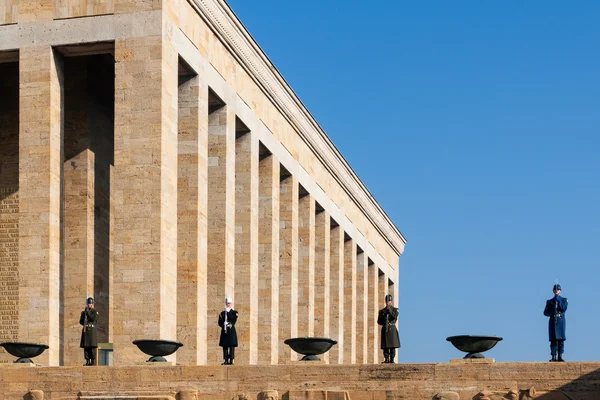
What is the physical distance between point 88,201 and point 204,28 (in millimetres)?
6640

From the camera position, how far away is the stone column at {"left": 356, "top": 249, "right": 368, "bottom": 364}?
229 feet

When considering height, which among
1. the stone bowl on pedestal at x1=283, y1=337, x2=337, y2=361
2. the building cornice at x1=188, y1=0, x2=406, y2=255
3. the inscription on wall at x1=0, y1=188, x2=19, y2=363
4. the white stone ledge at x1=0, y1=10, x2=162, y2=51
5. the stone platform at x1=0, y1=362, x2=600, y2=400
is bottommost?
the stone platform at x1=0, y1=362, x2=600, y2=400

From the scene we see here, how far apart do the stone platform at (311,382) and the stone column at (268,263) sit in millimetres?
18913

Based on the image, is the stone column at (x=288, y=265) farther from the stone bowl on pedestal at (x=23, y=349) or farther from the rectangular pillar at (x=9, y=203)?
the stone bowl on pedestal at (x=23, y=349)

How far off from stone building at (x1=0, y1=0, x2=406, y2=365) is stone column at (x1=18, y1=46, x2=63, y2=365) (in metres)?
0.04

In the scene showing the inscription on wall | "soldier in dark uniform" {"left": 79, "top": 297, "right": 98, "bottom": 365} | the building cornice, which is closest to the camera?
"soldier in dark uniform" {"left": 79, "top": 297, "right": 98, "bottom": 365}

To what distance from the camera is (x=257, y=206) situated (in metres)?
47.9

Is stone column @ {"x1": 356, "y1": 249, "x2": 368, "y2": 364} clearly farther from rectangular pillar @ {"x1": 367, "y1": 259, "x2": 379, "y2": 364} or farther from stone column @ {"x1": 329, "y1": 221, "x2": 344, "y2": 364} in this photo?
stone column @ {"x1": 329, "y1": 221, "x2": 344, "y2": 364}

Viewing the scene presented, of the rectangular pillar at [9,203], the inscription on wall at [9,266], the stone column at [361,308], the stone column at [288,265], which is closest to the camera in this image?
the inscription on wall at [9,266]

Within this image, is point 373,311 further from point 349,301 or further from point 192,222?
point 192,222

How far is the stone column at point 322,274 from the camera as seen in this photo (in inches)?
2330

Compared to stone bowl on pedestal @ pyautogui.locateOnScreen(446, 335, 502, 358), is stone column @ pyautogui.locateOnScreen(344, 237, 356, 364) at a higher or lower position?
higher

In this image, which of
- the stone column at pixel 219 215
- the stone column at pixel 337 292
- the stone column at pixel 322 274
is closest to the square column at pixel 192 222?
the stone column at pixel 219 215

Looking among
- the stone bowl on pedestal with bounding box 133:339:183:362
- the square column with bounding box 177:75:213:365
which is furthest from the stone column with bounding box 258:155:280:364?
the stone bowl on pedestal with bounding box 133:339:183:362
